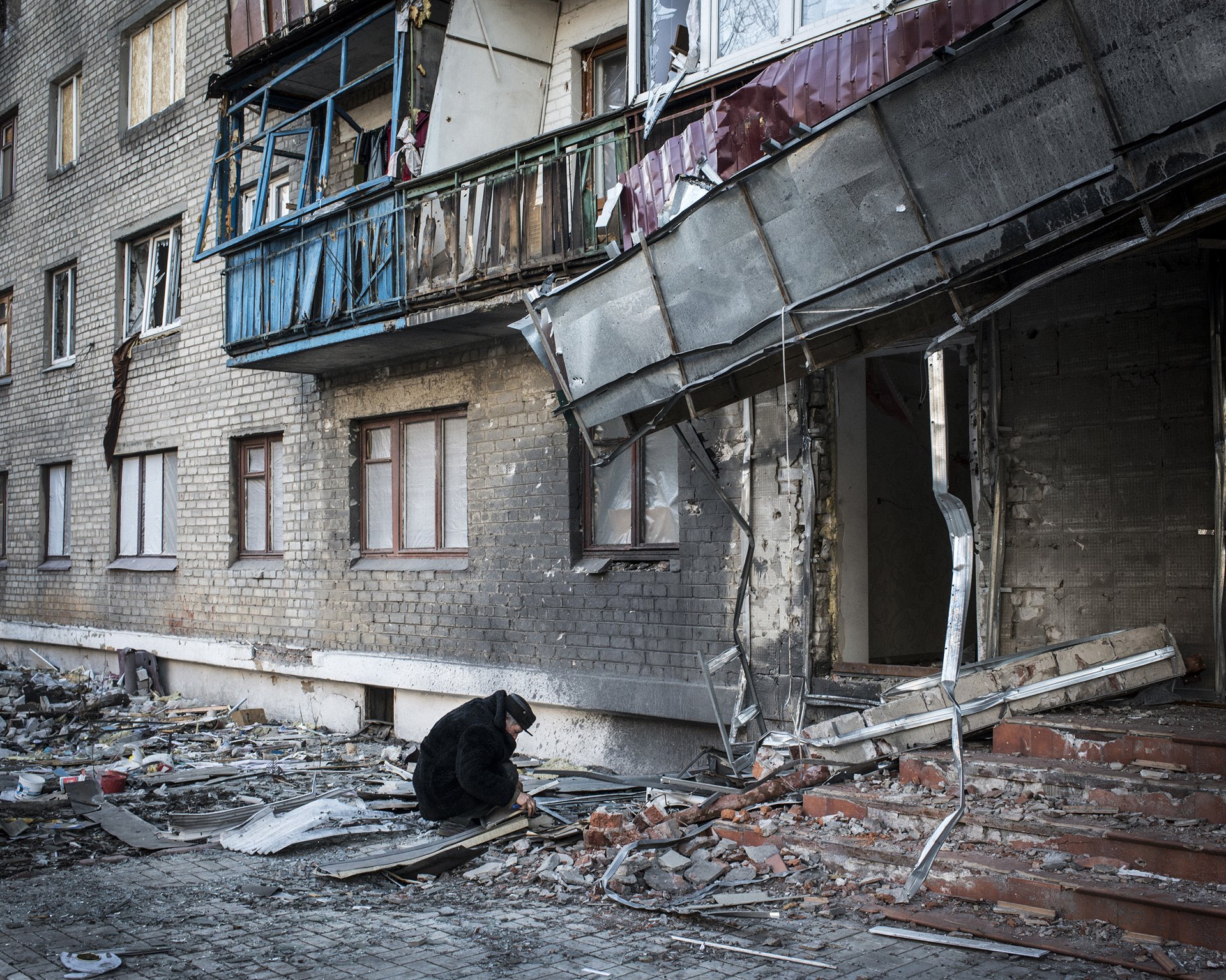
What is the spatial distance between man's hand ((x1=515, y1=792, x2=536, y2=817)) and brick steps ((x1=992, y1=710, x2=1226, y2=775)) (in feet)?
9.01

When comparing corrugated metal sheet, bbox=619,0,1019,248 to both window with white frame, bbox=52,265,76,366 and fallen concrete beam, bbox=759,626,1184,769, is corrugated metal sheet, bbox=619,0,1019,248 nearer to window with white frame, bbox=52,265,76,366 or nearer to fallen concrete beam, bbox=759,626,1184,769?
fallen concrete beam, bbox=759,626,1184,769

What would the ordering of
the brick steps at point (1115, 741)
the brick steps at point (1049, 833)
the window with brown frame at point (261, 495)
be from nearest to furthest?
the brick steps at point (1049, 833)
the brick steps at point (1115, 741)
the window with brown frame at point (261, 495)

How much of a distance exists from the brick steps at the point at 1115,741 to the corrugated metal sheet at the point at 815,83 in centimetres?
347

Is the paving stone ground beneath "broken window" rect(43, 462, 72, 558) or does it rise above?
beneath

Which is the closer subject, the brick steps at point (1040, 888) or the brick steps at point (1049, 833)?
the brick steps at point (1040, 888)

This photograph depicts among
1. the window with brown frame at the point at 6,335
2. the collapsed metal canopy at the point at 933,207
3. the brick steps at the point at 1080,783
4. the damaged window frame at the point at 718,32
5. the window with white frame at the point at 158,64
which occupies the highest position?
the window with white frame at the point at 158,64

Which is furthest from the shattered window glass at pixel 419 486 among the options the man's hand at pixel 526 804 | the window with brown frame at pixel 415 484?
the man's hand at pixel 526 804

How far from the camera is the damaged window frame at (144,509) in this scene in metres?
14.8

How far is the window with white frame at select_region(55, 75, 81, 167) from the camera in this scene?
57.1 ft

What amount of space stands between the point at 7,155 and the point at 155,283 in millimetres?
6292

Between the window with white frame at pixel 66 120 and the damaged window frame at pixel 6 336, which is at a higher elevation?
the window with white frame at pixel 66 120

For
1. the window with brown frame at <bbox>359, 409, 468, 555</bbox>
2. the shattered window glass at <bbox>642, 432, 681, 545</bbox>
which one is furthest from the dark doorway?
the window with brown frame at <bbox>359, 409, 468, 555</bbox>

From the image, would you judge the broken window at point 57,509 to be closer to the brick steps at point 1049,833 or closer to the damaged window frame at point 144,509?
the damaged window frame at point 144,509

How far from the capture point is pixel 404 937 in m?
5.14
